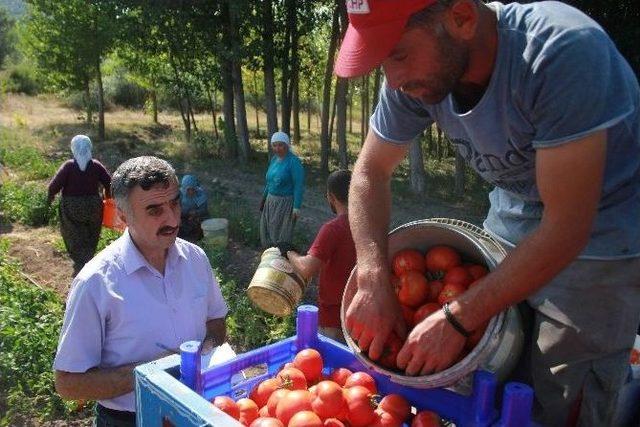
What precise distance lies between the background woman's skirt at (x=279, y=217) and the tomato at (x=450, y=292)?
5.92 m

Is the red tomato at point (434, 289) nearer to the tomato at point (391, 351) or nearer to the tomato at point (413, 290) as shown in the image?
the tomato at point (413, 290)

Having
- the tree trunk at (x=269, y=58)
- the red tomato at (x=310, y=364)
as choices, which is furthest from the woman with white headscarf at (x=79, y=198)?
the tree trunk at (x=269, y=58)

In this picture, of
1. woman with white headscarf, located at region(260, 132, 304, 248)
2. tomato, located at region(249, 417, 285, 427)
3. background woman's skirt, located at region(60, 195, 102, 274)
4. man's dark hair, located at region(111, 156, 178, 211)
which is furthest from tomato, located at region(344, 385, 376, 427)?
background woman's skirt, located at region(60, 195, 102, 274)

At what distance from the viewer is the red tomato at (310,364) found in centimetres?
176

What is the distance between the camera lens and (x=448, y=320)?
147cm

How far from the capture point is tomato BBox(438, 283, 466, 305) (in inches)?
63.7

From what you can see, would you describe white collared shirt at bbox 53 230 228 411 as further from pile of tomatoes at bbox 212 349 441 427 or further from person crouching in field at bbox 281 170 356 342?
person crouching in field at bbox 281 170 356 342

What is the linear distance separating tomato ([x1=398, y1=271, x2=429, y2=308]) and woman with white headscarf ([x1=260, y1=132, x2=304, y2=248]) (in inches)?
226

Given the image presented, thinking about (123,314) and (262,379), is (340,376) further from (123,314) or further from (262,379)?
(123,314)

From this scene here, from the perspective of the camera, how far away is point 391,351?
1.63 metres

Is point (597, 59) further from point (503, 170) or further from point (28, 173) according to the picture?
point (28, 173)

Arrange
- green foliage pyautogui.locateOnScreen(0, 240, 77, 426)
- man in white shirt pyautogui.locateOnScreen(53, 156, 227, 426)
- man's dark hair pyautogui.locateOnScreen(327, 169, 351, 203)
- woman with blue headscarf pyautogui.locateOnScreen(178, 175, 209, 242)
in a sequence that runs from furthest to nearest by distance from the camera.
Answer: woman with blue headscarf pyautogui.locateOnScreen(178, 175, 209, 242)
green foliage pyautogui.locateOnScreen(0, 240, 77, 426)
man's dark hair pyautogui.locateOnScreen(327, 169, 351, 203)
man in white shirt pyautogui.locateOnScreen(53, 156, 227, 426)

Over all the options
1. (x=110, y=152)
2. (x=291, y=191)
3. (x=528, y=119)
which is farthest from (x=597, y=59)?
(x=110, y=152)

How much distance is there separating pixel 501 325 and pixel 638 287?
522 mm
